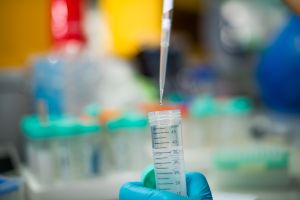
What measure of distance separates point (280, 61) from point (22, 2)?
43.6 inches

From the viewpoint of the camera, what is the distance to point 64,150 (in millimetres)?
1112

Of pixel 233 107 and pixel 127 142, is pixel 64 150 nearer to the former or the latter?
pixel 127 142

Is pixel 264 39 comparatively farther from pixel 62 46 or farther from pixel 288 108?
pixel 62 46

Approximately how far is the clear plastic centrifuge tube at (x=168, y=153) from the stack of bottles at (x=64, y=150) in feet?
1.37

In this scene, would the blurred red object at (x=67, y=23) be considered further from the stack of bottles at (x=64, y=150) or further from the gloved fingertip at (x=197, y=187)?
the gloved fingertip at (x=197, y=187)

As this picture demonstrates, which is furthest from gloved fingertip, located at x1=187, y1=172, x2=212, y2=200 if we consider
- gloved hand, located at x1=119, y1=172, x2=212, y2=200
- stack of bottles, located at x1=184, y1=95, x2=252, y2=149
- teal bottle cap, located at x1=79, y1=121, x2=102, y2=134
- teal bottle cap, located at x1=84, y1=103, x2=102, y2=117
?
stack of bottles, located at x1=184, y1=95, x2=252, y2=149

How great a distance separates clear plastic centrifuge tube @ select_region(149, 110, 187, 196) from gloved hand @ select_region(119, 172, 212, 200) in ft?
0.07

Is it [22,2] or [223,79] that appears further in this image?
[223,79]

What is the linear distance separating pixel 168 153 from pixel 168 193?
74mm

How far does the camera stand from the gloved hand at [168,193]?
71 cm

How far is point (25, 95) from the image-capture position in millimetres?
1556

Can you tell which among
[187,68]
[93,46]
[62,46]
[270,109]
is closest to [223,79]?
[187,68]

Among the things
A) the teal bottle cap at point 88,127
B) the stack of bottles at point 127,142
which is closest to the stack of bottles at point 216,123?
the stack of bottles at point 127,142

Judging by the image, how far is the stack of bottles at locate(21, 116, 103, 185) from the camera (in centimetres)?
110
